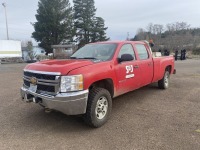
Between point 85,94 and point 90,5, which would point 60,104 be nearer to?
point 85,94

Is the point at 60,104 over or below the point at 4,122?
over

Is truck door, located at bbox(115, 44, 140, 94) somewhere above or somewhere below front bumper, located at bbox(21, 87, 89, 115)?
above

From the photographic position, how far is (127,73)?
203 inches

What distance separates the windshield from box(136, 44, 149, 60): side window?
105 cm

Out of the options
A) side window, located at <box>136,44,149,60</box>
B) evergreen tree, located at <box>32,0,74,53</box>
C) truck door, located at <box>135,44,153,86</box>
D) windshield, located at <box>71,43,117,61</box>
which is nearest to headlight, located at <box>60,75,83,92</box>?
windshield, located at <box>71,43,117,61</box>

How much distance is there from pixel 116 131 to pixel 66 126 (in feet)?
3.56

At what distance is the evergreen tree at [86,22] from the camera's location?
144 feet

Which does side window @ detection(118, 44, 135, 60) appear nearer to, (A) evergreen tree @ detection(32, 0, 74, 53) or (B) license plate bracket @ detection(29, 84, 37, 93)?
(B) license plate bracket @ detection(29, 84, 37, 93)

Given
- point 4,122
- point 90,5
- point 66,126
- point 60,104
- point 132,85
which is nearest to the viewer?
point 60,104

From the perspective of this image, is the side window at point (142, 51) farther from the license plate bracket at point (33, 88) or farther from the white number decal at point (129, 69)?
the license plate bracket at point (33, 88)

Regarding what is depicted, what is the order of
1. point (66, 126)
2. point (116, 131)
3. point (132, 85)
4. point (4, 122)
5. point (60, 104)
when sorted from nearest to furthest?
1. point (60, 104)
2. point (116, 131)
3. point (66, 126)
4. point (4, 122)
5. point (132, 85)

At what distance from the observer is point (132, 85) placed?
5.43m

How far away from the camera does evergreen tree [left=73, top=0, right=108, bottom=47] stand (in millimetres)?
44031

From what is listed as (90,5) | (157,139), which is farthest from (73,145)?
(90,5)
